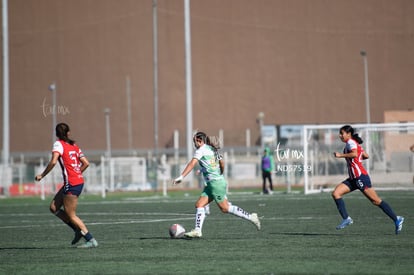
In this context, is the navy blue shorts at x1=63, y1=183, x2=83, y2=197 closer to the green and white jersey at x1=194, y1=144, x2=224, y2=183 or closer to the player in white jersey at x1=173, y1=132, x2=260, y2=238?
the player in white jersey at x1=173, y1=132, x2=260, y2=238

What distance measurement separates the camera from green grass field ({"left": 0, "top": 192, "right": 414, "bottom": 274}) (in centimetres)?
1269

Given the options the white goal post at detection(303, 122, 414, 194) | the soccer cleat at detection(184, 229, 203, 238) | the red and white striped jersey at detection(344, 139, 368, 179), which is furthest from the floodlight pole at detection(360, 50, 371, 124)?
the soccer cleat at detection(184, 229, 203, 238)

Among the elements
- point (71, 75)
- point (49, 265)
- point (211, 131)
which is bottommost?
point (49, 265)

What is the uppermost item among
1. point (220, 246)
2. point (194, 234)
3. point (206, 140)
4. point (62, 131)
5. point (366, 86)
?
point (366, 86)

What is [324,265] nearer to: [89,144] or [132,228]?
[132,228]

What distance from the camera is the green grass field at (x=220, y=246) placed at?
1269 cm

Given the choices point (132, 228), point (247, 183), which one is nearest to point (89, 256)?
point (132, 228)

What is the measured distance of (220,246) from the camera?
15656 mm

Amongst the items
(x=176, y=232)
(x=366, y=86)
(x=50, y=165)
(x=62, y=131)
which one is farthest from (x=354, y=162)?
(x=366, y=86)

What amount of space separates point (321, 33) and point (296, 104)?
526 cm

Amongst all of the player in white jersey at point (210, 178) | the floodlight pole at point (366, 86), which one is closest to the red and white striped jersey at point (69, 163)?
the player in white jersey at point (210, 178)

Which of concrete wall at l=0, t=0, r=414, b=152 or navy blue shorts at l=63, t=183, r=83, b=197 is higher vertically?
concrete wall at l=0, t=0, r=414, b=152

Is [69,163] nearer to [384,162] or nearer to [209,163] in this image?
[209,163]

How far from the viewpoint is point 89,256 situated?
1467 centimetres
